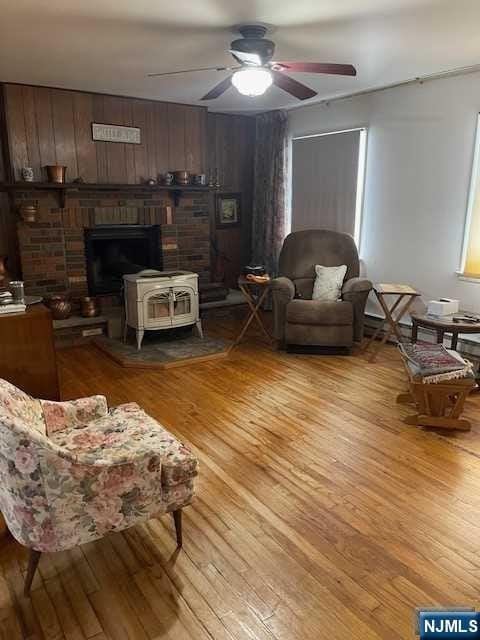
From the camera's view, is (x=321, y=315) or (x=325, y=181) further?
(x=325, y=181)

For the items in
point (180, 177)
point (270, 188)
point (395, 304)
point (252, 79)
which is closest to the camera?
point (252, 79)

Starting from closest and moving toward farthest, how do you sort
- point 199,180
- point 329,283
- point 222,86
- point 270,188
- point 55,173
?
point 222,86 < point 55,173 < point 329,283 < point 199,180 < point 270,188

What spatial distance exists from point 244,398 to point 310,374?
0.76 metres

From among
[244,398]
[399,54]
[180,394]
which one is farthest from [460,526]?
[399,54]

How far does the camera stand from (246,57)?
9.58 ft

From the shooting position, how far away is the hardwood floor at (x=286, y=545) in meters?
1.69

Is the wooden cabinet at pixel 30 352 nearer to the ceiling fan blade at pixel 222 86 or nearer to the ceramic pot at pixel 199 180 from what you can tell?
the ceiling fan blade at pixel 222 86

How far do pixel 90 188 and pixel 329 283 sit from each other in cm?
265

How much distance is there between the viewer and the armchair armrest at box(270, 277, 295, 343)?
4.49 m

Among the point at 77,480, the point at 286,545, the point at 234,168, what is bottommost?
the point at 286,545

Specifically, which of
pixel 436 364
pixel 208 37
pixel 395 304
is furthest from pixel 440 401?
pixel 208 37

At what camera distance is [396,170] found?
4680mm

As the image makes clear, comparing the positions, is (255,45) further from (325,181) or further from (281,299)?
(325,181)

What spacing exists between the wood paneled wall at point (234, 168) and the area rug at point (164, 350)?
1.81 meters
